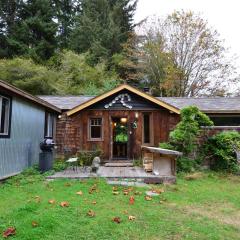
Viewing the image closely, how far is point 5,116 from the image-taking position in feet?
25.8

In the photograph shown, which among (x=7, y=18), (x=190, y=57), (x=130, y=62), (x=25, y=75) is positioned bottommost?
(x=25, y=75)

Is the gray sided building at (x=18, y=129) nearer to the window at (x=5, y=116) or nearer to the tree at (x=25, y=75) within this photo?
the window at (x=5, y=116)

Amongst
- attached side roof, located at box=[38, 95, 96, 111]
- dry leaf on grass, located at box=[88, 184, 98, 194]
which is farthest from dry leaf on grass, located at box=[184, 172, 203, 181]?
attached side roof, located at box=[38, 95, 96, 111]

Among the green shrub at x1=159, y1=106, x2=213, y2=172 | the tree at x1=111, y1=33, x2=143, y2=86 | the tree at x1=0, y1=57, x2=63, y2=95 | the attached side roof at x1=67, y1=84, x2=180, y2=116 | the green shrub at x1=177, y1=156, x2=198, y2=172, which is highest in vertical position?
the tree at x1=111, y1=33, x2=143, y2=86

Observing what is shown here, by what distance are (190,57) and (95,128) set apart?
42.6 feet

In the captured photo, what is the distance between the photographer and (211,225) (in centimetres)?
438

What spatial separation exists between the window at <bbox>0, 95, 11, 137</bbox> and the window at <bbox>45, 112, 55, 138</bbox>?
12.4 feet

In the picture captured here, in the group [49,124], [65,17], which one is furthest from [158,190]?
[65,17]

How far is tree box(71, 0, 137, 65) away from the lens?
26.0 meters

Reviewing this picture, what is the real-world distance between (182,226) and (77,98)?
1122cm

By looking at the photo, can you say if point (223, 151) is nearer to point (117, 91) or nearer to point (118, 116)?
point (118, 116)

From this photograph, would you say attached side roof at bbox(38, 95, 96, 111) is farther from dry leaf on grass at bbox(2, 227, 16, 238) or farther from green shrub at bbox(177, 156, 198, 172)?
dry leaf on grass at bbox(2, 227, 16, 238)

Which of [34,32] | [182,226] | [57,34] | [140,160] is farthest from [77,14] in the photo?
[182,226]

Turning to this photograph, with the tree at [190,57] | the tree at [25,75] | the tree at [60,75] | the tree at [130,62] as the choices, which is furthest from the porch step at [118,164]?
the tree at [130,62]
